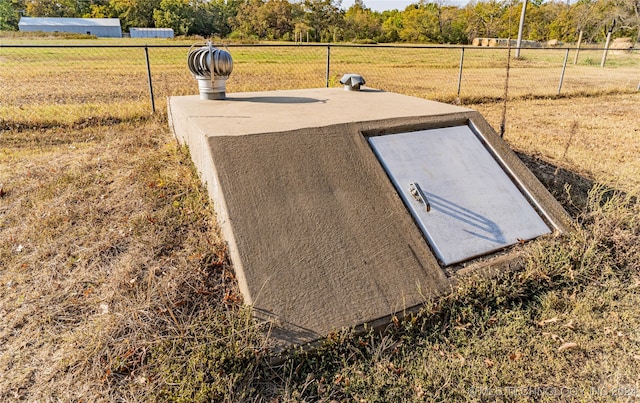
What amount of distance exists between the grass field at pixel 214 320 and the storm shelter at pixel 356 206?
0.23 metres

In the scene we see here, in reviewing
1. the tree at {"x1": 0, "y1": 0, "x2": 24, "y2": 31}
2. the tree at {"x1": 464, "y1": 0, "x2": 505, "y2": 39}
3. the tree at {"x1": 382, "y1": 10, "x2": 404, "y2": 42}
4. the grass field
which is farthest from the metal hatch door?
the tree at {"x1": 0, "y1": 0, "x2": 24, "y2": 31}

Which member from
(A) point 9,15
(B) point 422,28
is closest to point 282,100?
(B) point 422,28

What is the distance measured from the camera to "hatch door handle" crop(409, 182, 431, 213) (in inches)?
151

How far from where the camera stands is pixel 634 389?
107 inches

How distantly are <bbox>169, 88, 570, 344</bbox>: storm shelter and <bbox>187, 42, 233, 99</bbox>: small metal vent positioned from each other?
0.93 meters

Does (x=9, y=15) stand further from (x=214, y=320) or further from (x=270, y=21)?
(x=214, y=320)

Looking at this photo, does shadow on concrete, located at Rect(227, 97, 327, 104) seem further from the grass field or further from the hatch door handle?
the hatch door handle

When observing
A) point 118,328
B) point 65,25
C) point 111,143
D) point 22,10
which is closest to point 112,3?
point 65,25

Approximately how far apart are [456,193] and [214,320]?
2681 millimetres

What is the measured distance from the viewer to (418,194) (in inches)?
156

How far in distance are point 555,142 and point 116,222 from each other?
7.94 metres

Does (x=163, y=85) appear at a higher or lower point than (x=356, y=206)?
lower

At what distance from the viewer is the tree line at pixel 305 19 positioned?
43094mm

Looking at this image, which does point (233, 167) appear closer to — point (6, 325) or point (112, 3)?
point (6, 325)
